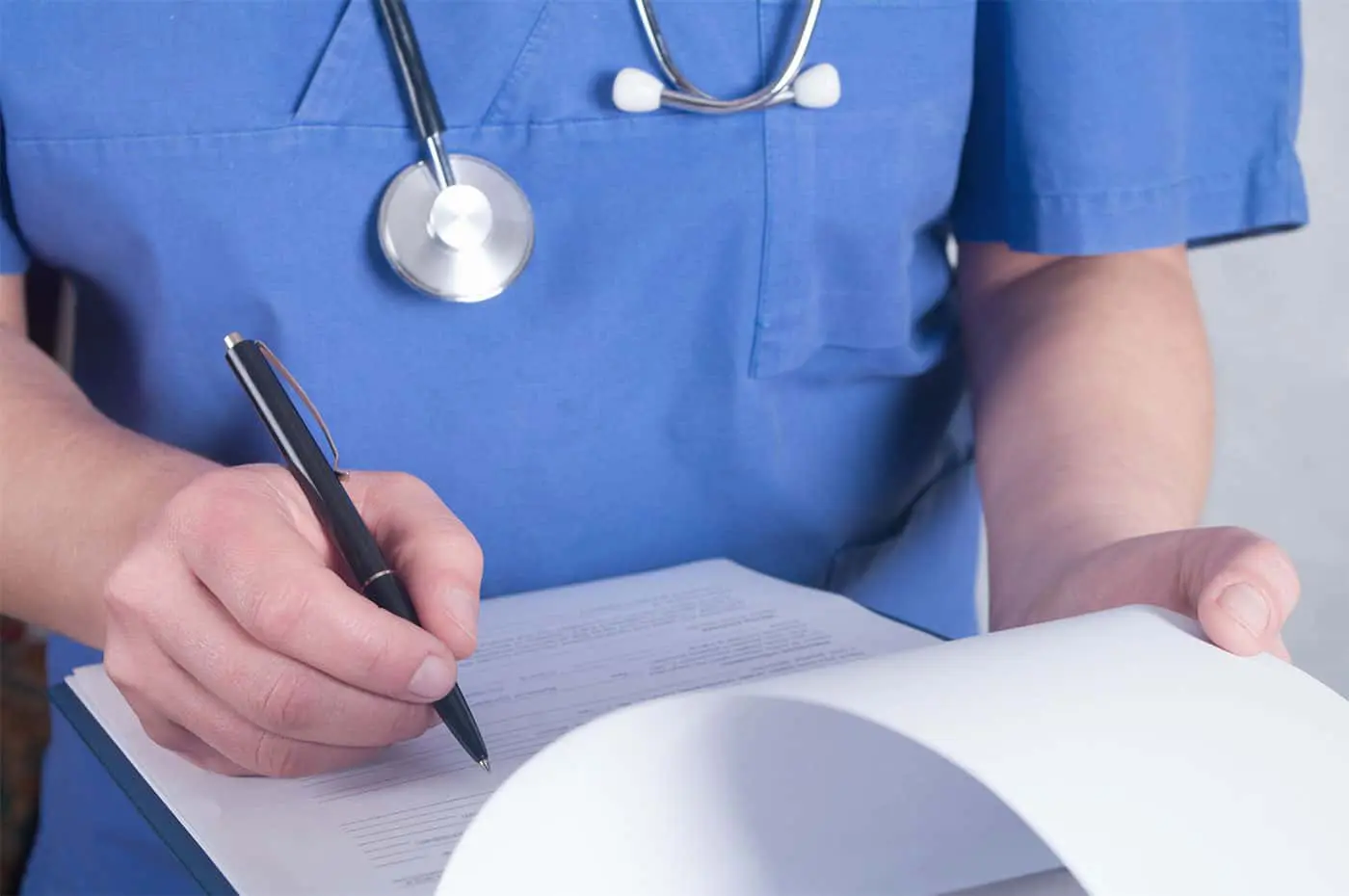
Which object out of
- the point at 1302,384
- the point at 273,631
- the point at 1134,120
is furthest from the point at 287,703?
the point at 1302,384

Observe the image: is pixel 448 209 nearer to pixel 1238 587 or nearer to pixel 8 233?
pixel 8 233

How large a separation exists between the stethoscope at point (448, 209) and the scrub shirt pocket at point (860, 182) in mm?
95

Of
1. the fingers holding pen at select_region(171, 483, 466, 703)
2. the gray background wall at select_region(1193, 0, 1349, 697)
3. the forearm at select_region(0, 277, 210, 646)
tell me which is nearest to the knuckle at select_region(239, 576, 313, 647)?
the fingers holding pen at select_region(171, 483, 466, 703)

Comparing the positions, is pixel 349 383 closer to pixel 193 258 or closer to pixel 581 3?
pixel 193 258

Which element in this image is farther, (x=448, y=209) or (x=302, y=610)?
(x=448, y=209)

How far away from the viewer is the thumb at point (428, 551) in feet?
1.51

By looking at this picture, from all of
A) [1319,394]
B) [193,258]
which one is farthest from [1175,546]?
[1319,394]

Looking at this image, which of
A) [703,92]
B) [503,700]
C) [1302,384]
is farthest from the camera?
[1302,384]

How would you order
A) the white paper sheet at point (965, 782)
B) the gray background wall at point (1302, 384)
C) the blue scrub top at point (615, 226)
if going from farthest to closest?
1. the gray background wall at point (1302, 384)
2. the blue scrub top at point (615, 226)
3. the white paper sheet at point (965, 782)

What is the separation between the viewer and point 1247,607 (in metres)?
0.44

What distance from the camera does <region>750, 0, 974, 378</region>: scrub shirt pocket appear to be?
670mm

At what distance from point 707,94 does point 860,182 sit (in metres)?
0.10

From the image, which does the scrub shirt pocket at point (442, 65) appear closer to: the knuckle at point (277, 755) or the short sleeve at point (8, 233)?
the short sleeve at point (8, 233)

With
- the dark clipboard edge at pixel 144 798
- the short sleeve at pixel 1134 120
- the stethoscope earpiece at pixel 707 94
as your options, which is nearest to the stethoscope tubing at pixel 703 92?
the stethoscope earpiece at pixel 707 94
